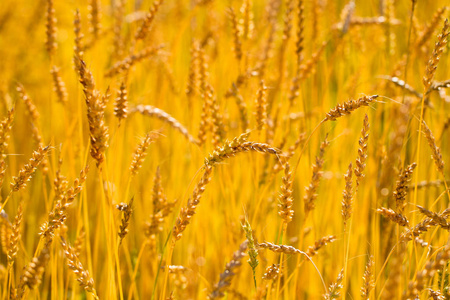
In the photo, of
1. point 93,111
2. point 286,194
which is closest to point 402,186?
point 286,194

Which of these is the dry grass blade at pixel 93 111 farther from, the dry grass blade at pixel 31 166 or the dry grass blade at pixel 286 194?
the dry grass blade at pixel 286 194

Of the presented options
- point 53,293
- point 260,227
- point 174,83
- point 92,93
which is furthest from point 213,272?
point 92,93

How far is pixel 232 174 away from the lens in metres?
1.83

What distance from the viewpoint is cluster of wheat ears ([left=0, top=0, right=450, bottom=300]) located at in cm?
93

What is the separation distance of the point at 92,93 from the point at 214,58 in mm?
1384

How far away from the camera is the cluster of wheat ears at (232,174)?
3.05 ft

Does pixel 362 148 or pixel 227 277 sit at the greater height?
pixel 362 148

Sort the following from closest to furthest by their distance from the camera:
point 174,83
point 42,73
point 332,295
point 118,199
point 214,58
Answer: point 332,295 < point 118,199 < point 174,83 < point 214,58 < point 42,73

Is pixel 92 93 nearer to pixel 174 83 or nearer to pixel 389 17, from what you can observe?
pixel 174 83

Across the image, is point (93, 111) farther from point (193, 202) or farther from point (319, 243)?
point (319, 243)

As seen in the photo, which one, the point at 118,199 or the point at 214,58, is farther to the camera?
the point at 214,58

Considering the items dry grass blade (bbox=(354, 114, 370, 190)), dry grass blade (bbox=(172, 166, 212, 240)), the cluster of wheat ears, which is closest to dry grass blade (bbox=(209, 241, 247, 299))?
the cluster of wheat ears

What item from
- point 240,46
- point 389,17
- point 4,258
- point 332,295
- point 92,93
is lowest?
point 4,258

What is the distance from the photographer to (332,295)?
0.83 m
